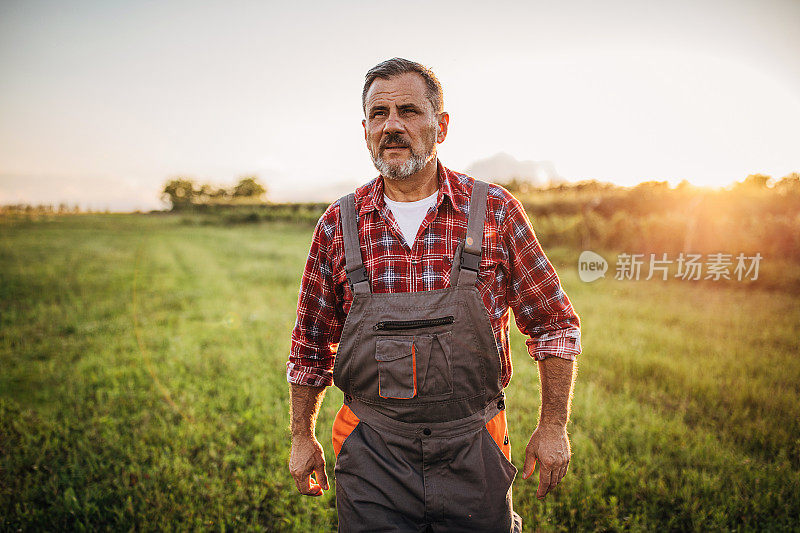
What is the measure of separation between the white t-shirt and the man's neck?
0.11ft

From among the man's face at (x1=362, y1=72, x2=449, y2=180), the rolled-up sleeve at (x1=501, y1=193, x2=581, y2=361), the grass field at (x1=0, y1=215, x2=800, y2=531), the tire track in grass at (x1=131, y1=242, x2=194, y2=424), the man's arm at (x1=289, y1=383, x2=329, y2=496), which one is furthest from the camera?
the tire track in grass at (x1=131, y1=242, x2=194, y2=424)

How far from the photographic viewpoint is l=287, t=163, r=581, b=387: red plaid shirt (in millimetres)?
1738

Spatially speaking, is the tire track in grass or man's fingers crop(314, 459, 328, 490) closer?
man's fingers crop(314, 459, 328, 490)

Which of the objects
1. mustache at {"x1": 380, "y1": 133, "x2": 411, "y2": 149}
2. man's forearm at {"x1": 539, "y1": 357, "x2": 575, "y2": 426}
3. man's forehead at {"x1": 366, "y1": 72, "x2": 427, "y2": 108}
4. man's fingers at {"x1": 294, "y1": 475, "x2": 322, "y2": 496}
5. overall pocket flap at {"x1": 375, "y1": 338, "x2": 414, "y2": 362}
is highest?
man's forehead at {"x1": 366, "y1": 72, "x2": 427, "y2": 108}

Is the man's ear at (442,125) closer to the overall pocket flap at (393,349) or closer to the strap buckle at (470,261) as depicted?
the strap buckle at (470,261)

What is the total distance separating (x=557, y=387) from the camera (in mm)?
1760

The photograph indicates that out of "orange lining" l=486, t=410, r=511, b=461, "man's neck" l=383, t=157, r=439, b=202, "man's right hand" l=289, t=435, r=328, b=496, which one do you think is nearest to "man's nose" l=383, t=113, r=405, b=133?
"man's neck" l=383, t=157, r=439, b=202

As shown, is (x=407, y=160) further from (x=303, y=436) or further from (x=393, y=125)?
(x=303, y=436)

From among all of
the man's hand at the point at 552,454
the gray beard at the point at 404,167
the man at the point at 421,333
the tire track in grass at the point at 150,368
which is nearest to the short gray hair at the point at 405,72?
the man at the point at 421,333

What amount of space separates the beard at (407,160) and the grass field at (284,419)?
8.27 feet

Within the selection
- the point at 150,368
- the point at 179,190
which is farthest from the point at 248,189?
the point at 150,368

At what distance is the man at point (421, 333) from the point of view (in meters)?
1.65

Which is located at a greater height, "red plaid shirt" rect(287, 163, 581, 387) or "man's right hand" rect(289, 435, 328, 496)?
"red plaid shirt" rect(287, 163, 581, 387)

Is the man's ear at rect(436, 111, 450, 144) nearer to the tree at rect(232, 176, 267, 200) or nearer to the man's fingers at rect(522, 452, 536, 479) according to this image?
the man's fingers at rect(522, 452, 536, 479)
